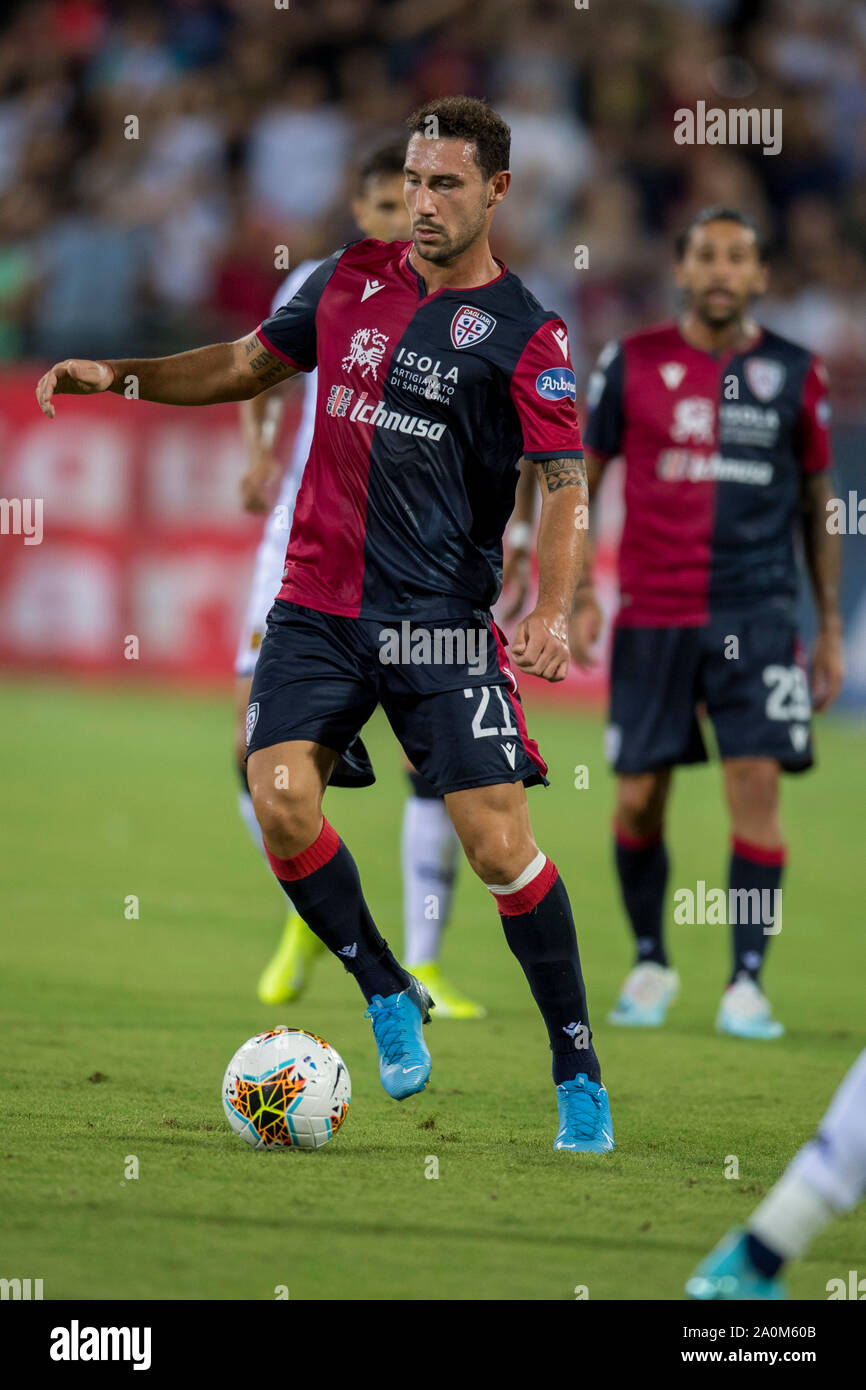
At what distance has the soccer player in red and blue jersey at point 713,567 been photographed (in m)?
6.83

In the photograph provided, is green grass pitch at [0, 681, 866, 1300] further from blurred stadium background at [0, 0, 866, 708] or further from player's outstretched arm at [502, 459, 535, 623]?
blurred stadium background at [0, 0, 866, 708]

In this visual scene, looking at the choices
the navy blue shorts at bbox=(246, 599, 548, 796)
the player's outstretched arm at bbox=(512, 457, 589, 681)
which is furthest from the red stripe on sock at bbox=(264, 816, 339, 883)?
the player's outstretched arm at bbox=(512, 457, 589, 681)

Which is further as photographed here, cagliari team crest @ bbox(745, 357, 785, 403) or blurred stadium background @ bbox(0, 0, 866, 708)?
blurred stadium background @ bbox(0, 0, 866, 708)

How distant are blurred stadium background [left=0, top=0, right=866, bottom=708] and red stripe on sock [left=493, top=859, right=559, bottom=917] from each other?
9265 millimetres

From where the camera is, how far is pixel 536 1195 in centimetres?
432

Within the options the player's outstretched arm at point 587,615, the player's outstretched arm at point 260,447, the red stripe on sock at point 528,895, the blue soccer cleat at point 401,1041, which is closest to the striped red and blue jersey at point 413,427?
the red stripe on sock at point 528,895

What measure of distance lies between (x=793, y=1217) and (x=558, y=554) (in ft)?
6.17

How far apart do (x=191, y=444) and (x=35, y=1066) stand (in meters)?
9.28

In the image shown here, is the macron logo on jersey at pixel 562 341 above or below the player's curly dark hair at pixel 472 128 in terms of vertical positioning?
below

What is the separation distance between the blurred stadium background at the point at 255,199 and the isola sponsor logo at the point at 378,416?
906 cm

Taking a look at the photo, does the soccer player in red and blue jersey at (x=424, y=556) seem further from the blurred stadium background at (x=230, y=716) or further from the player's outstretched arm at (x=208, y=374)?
the blurred stadium background at (x=230, y=716)

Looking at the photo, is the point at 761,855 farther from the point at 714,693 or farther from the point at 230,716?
the point at 230,716

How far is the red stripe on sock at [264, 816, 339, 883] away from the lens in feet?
16.3

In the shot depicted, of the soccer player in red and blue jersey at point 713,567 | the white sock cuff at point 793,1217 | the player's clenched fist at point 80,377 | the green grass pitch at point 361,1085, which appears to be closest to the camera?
the white sock cuff at point 793,1217
